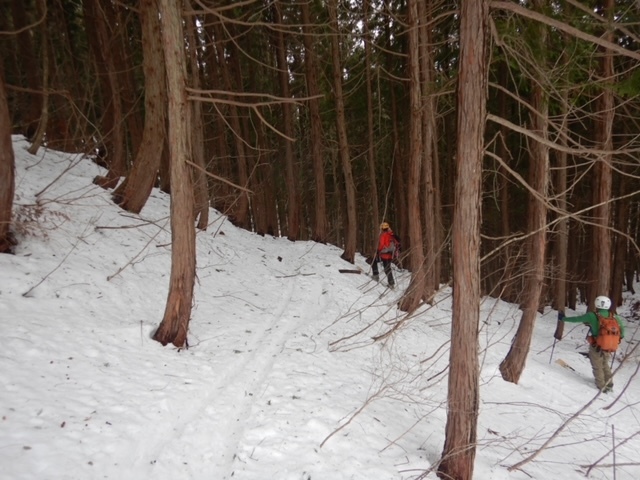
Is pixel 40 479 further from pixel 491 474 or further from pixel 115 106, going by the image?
pixel 115 106

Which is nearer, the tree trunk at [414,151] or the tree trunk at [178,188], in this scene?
the tree trunk at [178,188]

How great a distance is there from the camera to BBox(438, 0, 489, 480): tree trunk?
11.1 ft

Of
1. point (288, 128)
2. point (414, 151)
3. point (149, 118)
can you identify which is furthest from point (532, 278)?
point (288, 128)

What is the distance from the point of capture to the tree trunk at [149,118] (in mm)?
8102

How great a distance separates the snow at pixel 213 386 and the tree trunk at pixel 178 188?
0.46 metres

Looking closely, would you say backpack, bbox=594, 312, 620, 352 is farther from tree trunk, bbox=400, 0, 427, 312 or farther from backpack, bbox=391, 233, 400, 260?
backpack, bbox=391, 233, 400, 260

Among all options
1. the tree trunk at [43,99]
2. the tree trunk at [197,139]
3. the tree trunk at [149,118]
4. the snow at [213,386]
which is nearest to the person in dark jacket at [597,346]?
the snow at [213,386]

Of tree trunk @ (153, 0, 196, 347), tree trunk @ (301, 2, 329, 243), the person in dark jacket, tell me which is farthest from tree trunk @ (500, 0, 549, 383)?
tree trunk @ (301, 2, 329, 243)

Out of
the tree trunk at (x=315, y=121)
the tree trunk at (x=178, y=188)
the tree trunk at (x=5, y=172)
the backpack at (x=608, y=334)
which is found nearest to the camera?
the tree trunk at (x=178, y=188)

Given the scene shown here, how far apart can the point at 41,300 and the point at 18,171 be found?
15.1 ft

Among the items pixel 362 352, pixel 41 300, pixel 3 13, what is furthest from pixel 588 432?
pixel 3 13

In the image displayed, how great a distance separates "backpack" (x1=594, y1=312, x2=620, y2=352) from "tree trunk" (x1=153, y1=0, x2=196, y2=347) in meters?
8.50

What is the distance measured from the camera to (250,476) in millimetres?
3377

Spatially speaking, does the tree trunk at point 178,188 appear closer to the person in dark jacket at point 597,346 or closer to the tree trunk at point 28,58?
the tree trunk at point 28,58
